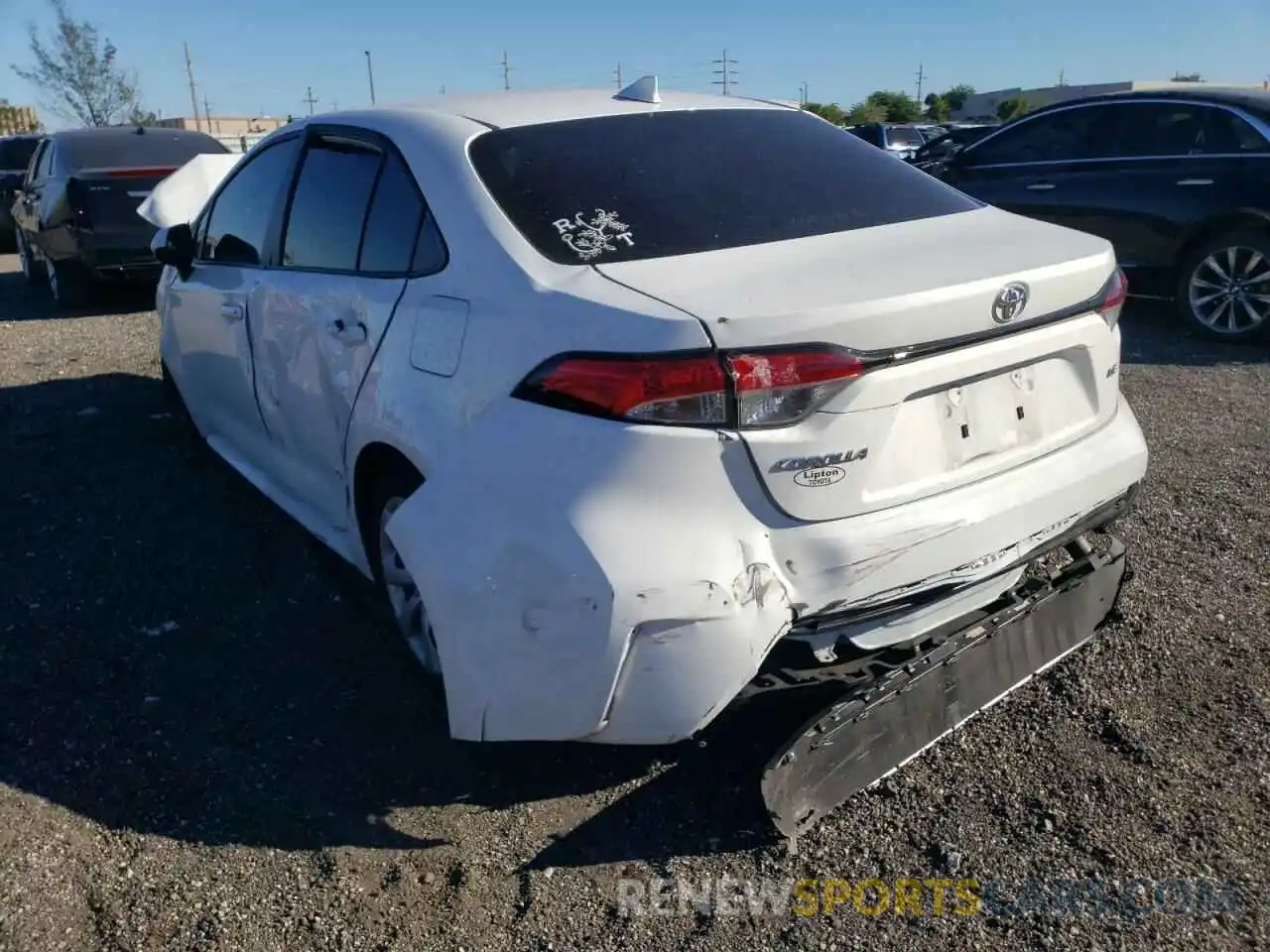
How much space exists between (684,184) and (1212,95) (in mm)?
6381

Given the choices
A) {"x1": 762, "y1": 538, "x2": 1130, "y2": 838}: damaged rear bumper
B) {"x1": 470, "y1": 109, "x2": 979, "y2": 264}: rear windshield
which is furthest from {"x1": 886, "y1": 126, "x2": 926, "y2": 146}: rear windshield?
{"x1": 762, "y1": 538, "x2": 1130, "y2": 838}: damaged rear bumper

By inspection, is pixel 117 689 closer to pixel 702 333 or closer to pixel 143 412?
pixel 702 333

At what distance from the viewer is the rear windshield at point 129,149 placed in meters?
9.84

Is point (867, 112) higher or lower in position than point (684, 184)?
lower

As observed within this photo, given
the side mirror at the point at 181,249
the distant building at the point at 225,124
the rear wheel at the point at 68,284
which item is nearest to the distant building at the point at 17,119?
the distant building at the point at 225,124

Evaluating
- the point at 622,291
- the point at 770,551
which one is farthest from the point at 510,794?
the point at 622,291

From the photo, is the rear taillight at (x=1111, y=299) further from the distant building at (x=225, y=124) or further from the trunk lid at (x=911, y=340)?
the distant building at (x=225, y=124)

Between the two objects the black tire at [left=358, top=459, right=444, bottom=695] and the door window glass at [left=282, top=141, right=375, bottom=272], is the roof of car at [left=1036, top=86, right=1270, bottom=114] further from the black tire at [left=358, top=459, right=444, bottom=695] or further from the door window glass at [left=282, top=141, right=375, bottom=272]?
the black tire at [left=358, top=459, right=444, bottom=695]

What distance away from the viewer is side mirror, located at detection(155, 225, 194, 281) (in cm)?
459

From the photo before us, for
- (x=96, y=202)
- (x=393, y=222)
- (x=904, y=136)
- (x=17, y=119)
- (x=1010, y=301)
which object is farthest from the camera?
(x=17, y=119)

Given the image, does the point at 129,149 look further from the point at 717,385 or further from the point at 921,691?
the point at 921,691

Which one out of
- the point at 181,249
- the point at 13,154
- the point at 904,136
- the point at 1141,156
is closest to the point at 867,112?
the point at 904,136

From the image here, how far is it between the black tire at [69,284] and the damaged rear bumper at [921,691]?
9044 millimetres

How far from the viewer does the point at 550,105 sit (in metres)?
3.30
